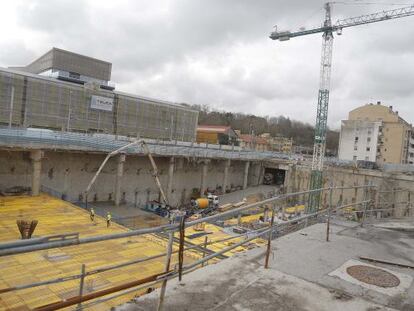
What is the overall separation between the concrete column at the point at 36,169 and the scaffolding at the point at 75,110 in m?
11.3

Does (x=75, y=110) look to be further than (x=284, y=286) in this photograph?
Yes

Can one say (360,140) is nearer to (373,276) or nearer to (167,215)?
(167,215)

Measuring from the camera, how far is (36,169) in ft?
90.0

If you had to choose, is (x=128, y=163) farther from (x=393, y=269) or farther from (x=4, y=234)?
(x=393, y=269)

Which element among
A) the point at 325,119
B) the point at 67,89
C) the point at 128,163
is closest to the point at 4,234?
the point at 128,163

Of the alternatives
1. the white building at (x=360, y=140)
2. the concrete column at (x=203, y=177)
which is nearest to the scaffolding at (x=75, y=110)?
the concrete column at (x=203, y=177)

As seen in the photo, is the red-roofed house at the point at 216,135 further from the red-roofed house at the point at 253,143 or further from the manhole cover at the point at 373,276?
the manhole cover at the point at 373,276

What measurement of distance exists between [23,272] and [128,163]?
2589cm

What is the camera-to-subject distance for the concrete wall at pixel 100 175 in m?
28.9

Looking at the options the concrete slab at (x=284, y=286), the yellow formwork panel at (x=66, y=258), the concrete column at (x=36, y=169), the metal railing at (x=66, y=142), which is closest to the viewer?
the concrete slab at (x=284, y=286)

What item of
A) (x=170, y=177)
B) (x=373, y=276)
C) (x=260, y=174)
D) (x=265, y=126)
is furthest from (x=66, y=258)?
(x=265, y=126)

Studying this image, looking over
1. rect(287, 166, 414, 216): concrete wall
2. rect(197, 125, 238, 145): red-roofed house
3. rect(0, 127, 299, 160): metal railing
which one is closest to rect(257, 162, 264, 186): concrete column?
rect(287, 166, 414, 216): concrete wall

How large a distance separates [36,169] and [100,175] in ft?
26.9

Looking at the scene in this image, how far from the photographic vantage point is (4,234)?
16391mm
